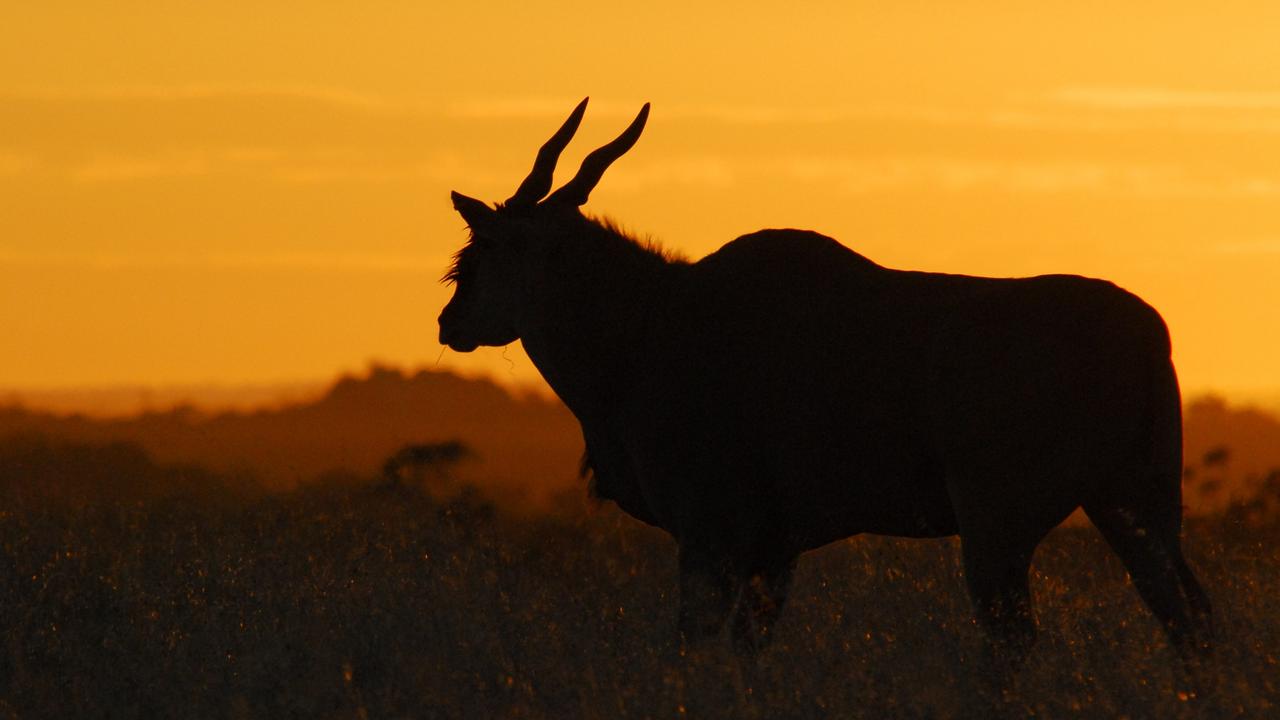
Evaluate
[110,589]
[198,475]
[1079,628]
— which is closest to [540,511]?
[198,475]

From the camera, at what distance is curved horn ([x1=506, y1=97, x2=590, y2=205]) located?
12156mm

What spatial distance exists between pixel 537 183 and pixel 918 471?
3041 mm

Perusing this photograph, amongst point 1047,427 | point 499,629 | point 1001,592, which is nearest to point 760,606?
point 499,629

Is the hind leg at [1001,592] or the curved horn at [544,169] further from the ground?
the curved horn at [544,169]

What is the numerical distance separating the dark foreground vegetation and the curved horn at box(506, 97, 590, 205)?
7.35 feet

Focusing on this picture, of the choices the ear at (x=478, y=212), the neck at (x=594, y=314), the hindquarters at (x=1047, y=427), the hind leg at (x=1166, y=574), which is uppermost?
the ear at (x=478, y=212)

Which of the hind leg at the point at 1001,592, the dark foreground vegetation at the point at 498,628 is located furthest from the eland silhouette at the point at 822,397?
the dark foreground vegetation at the point at 498,628

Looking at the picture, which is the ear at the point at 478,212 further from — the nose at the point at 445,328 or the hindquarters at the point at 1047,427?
the hindquarters at the point at 1047,427

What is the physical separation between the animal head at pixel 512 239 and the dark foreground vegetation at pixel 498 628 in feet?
4.96

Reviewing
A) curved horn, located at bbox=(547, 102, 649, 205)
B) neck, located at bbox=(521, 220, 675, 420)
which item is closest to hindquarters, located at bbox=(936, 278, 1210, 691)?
neck, located at bbox=(521, 220, 675, 420)

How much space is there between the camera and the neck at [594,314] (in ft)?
38.8

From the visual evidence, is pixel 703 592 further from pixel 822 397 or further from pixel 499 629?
pixel 822 397

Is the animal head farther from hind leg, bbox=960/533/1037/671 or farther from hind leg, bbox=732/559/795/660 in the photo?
hind leg, bbox=960/533/1037/671

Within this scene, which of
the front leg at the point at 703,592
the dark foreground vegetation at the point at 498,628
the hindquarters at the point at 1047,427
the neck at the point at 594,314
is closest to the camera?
the dark foreground vegetation at the point at 498,628
